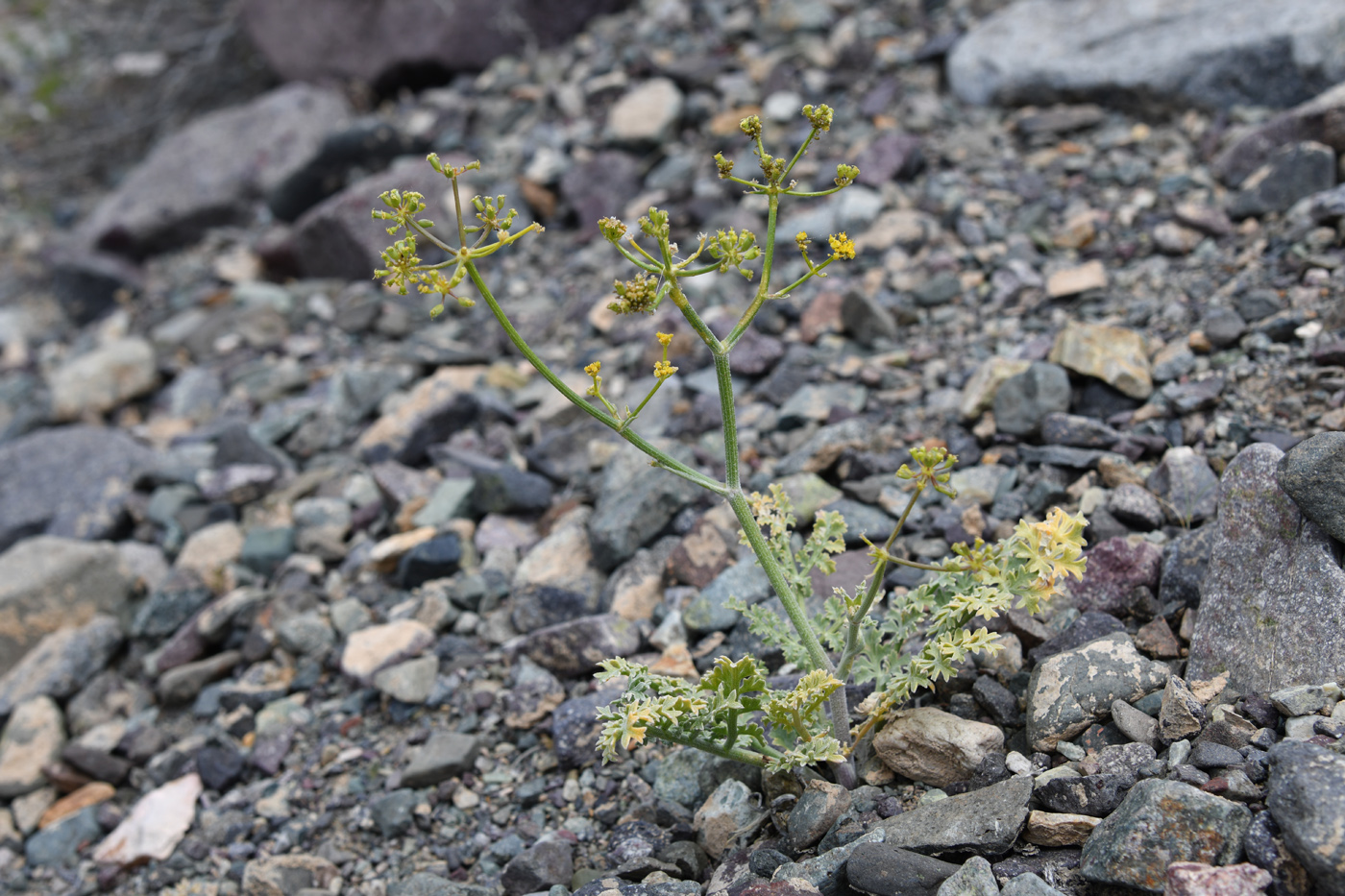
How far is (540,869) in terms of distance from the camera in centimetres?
265

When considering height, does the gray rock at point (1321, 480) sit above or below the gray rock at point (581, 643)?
above

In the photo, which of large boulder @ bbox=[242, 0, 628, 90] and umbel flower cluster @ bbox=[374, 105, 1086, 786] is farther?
large boulder @ bbox=[242, 0, 628, 90]

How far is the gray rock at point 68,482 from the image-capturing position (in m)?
5.17

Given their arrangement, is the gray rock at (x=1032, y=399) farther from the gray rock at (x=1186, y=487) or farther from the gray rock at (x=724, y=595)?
the gray rock at (x=724, y=595)

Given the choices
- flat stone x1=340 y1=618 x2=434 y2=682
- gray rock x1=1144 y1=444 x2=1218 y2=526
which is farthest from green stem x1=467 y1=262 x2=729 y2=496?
flat stone x1=340 y1=618 x2=434 y2=682

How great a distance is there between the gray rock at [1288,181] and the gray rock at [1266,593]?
2177 mm

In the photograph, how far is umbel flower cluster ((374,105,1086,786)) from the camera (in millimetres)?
2031

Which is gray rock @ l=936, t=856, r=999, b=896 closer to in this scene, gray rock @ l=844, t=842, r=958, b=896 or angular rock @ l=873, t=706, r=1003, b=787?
gray rock @ l=844, t=842, r=958, b=896

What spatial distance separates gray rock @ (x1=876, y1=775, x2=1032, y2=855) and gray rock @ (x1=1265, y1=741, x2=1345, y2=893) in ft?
1.69

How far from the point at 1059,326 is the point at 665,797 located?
266 centimetres

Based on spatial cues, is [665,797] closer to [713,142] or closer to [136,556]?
[136,556]

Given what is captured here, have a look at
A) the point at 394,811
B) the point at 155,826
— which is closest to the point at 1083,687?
the point at 394,811

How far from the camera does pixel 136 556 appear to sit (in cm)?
489

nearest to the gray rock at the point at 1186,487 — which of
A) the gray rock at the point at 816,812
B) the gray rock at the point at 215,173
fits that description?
the gray rock at the point at 816,812
